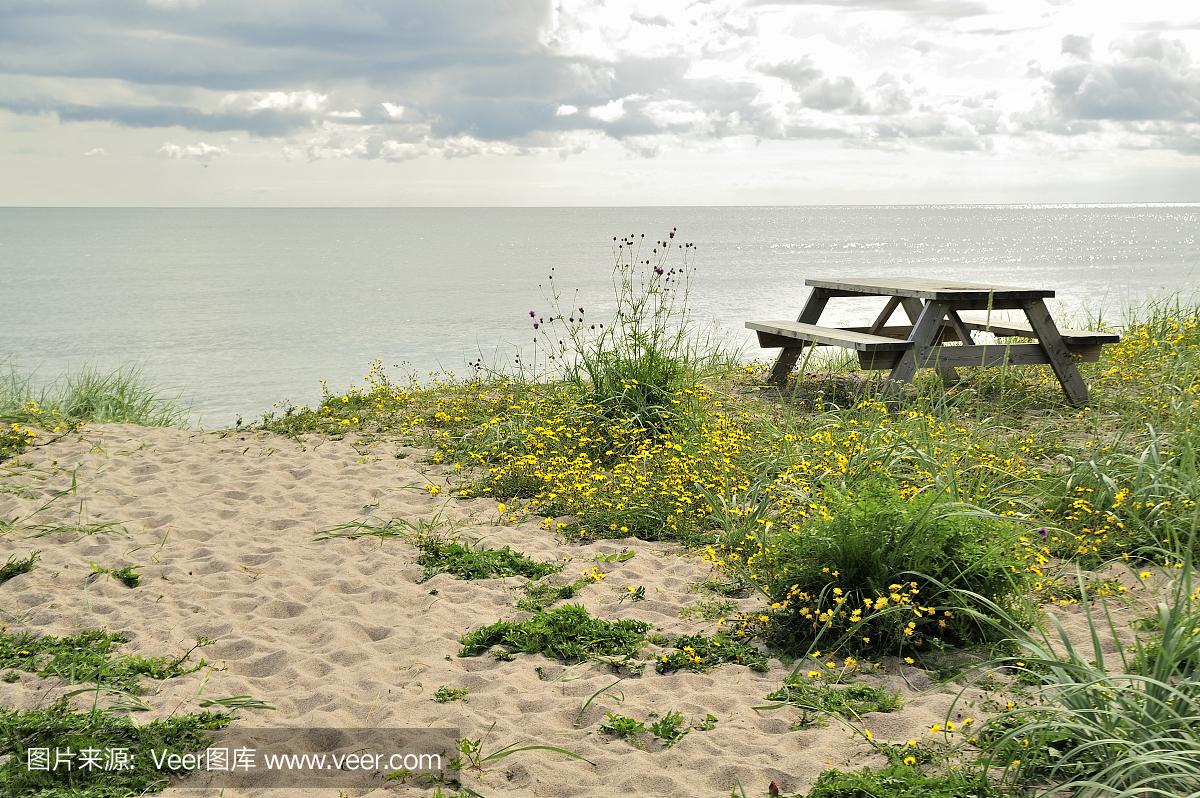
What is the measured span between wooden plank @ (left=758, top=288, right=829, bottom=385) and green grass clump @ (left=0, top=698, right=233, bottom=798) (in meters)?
6.03

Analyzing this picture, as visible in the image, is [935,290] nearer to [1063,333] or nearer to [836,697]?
[1063,333]

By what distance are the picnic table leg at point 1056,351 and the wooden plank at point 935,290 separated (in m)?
0.12

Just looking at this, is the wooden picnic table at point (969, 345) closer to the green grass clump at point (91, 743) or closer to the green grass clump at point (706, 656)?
the green grass clump at point (706, 656)

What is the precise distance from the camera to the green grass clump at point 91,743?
218 centimetres

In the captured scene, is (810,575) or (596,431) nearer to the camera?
(810,575)

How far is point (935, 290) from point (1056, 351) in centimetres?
119

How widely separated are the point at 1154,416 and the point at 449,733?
4.67 m

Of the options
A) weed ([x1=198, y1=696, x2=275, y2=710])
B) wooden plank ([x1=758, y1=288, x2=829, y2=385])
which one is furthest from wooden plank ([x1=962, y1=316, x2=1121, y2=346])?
weed ([x1=198, y1=696, x2=275, y2=710])

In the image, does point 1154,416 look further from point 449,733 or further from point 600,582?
point 449,733

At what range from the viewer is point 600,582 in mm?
3791

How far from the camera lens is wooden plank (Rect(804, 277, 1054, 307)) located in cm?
615

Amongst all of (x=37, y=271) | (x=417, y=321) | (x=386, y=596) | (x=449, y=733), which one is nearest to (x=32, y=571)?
(x=386, y=596)

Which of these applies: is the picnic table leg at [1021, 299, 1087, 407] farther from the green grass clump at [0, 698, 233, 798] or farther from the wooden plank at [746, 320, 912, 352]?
the green grass clump at [0, 698, 233, 798]

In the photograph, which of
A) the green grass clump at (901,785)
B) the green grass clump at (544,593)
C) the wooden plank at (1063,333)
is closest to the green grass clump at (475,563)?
the green grass clump at (544,593)
